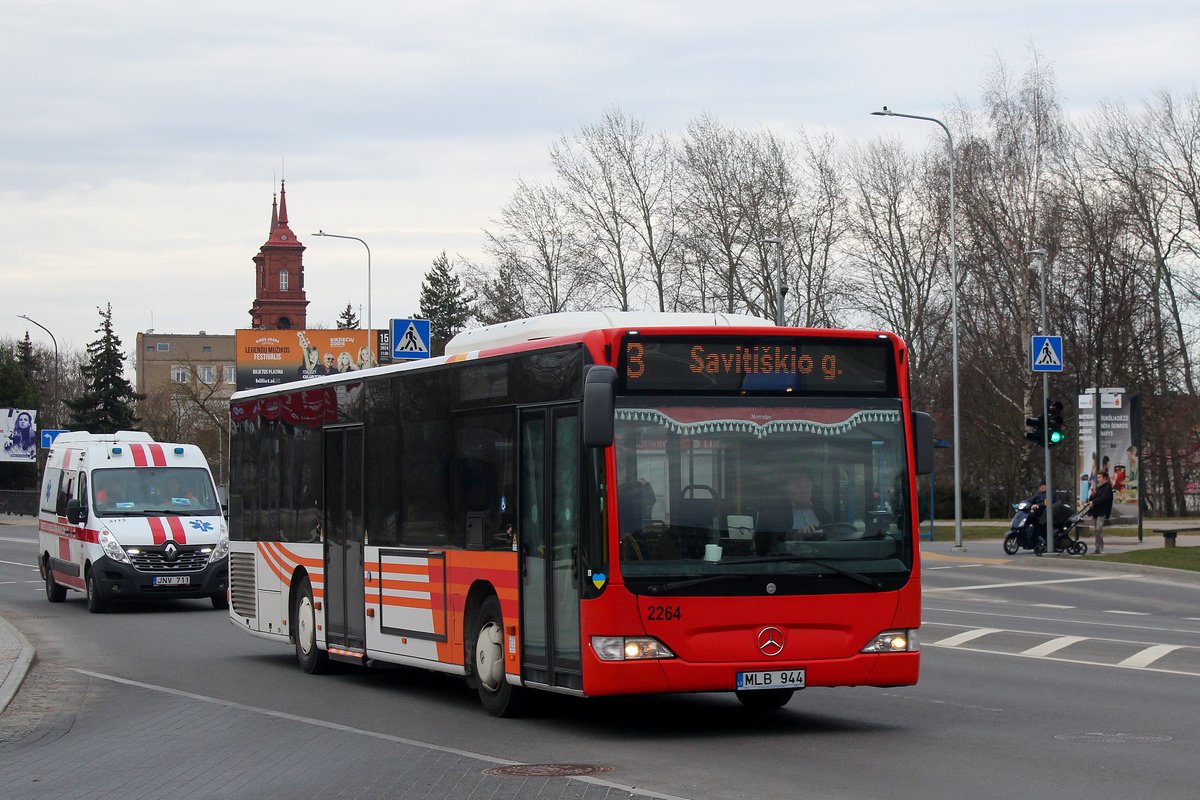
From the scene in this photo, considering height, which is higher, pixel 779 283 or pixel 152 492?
pixel 779 283

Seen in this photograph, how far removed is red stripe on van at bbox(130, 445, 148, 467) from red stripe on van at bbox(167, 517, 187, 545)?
1.31 metres

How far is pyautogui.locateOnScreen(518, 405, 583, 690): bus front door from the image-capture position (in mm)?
10164

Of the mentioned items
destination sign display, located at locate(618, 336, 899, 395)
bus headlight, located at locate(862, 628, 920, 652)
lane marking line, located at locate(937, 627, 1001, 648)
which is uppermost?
destination sign display, located at locate(618, 336, 899, 395)

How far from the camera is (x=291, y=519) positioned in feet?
51.5

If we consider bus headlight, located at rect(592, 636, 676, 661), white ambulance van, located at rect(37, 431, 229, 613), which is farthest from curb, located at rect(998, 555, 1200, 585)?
bus headlight, located at rect(592, 636, 676, 661)

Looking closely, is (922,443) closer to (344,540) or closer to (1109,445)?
(344,540)

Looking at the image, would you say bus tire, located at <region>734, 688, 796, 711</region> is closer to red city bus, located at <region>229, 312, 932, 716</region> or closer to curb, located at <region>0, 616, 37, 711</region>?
red city bus, located at <region>229, 312, 932, 716</region>

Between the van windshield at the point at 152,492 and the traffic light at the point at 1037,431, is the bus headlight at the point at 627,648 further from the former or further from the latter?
the traffic light at the point at 1037,431

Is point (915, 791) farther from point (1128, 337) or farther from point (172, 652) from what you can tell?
point (1128, 337)

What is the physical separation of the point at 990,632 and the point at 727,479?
9.72m

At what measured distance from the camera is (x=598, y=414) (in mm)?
A: 9477

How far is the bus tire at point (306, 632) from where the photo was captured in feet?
49.4

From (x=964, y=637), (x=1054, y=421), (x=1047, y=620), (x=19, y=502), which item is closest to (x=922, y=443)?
(x=964, y=637)

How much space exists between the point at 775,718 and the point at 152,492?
15.8 meters
